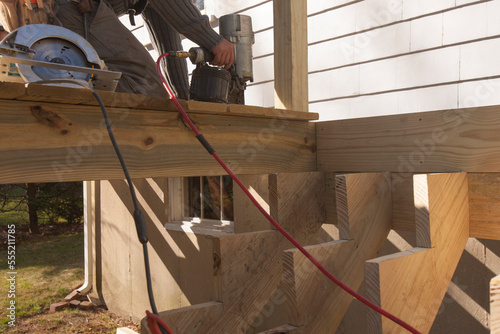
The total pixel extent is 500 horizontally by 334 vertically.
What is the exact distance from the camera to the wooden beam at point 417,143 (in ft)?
5.16

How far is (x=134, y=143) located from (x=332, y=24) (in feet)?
7.59

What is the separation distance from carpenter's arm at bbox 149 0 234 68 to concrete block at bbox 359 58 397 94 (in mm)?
1120

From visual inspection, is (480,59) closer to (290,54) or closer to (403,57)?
(403,57)

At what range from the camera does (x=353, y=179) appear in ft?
5.21

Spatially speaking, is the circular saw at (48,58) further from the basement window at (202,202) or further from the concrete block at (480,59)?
the basement window at (202,202)

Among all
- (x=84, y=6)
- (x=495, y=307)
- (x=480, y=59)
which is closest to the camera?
(x=495, y=307)

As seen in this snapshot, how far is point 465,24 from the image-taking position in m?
2.69

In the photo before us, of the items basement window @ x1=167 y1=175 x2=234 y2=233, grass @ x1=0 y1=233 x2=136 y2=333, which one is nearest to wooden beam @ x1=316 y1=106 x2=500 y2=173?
basement window @ x1=167 y1=175 x2=234 y2=233

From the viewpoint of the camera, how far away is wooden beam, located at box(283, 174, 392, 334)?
1.41 meters

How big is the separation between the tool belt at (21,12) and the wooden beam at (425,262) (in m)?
1.76

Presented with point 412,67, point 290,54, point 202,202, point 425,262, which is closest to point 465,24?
point 412,67

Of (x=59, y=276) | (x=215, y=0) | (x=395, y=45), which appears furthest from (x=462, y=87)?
(x=59, y=276)

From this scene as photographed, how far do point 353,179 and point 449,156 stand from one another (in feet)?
1.26

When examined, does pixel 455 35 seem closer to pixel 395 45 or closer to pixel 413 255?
pixel 395 45
